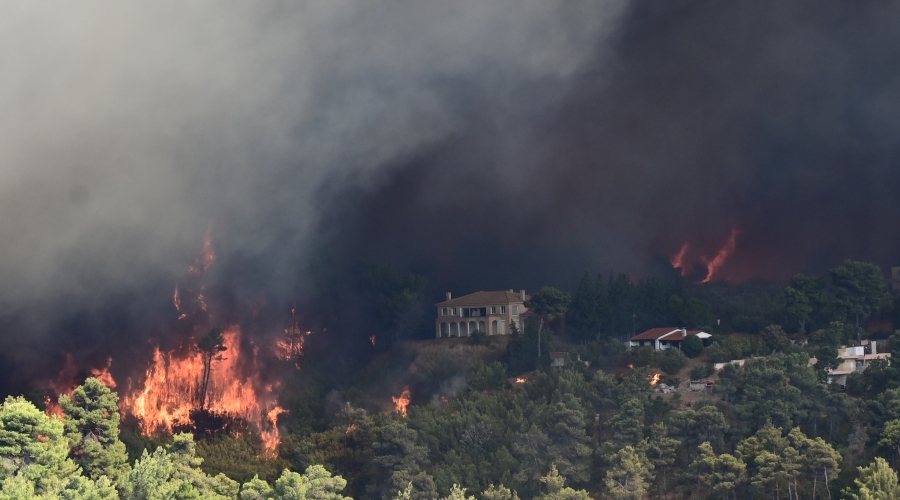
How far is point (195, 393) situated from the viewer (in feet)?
171

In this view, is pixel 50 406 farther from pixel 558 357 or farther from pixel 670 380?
pixel 670 380

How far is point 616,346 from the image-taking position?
5172 centimetres

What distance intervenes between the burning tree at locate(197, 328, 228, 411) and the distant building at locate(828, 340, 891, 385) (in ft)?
79.5

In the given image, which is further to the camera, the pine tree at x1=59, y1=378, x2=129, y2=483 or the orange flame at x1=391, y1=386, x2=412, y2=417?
the orange flame at x1=391, y1=386, x2=412, y2=417

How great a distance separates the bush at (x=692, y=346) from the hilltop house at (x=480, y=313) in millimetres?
9785

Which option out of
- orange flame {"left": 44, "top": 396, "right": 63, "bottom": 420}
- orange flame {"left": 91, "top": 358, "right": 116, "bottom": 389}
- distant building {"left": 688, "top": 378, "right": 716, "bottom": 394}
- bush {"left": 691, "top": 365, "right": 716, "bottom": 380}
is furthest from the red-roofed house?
orange flame {"left": 44, "top": 396, "right": 63, "bottom": 420}

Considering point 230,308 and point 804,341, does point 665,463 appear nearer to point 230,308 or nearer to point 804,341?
point 804,341

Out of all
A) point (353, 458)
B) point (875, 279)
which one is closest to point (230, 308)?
point (353, 458)

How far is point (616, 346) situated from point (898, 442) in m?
14.6

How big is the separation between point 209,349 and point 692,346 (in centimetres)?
1949

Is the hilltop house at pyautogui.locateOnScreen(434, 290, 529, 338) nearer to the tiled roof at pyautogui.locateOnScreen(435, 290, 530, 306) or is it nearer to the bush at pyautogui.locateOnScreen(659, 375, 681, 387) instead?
the tiled roof at pyautogui.locateOnScreen(435, 290, 530, 306)

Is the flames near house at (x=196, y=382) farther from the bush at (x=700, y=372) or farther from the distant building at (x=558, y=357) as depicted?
the bush at (x=700, y=372)

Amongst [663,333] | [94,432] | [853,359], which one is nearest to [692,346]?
[663,333]

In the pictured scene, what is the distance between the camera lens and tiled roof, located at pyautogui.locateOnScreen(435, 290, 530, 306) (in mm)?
59969
